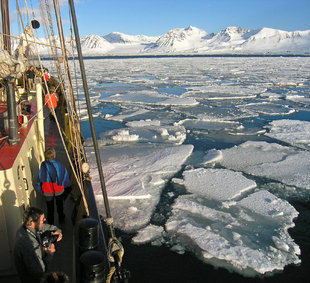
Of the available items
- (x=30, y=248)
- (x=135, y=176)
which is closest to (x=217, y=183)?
(x=135, y=176)

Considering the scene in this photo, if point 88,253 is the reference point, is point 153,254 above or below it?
below

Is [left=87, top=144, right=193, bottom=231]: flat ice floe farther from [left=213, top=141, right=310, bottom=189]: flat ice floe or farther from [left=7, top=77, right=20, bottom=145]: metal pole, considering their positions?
[left=7, top=77, right=20, bottom=145]: metal pole

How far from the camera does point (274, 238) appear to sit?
12.7 feet

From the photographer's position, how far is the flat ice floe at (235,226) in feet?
11.7

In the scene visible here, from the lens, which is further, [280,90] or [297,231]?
[280,90]

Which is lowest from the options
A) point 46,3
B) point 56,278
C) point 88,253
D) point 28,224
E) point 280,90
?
point 280,90

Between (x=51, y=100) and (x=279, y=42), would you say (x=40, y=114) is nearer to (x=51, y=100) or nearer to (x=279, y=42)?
(x=51, y=100)

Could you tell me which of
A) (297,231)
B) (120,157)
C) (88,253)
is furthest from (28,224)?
(120,157)

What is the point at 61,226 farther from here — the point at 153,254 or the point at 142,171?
the point at 142,171

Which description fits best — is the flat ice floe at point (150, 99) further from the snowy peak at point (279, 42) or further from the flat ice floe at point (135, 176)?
the snowy peak at point (279, 42)

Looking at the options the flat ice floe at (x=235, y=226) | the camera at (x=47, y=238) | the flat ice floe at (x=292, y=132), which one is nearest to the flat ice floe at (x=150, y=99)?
the flat ice floe at (x=292, y=132)

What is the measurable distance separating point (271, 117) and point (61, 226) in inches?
365

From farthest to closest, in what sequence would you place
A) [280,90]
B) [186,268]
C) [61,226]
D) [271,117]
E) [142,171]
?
[280,90] < [271,117] < [142,171] < [186,268] < [61,226]

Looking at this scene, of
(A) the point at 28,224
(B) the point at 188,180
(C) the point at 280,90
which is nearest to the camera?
(A) the point at 28,224
